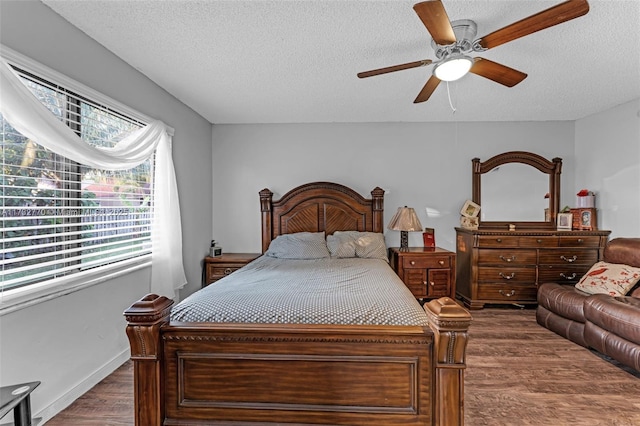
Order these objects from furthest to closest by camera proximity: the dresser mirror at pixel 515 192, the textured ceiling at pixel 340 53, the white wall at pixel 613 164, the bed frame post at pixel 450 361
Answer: the dresser mirror at pixel 515 192 → the white wall at pixel 613 164 → the textured ceiling at pixel 340 53 → the bed frame post at pixel 450 361

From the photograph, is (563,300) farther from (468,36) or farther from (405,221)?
(468,36)

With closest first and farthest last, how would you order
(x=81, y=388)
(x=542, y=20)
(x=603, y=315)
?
(x=542, y=20) → (x=81, y=388) → (x=603, y=315)

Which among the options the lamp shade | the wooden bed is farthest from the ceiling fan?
the lamp shade

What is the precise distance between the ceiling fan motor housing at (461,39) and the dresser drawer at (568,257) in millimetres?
2943

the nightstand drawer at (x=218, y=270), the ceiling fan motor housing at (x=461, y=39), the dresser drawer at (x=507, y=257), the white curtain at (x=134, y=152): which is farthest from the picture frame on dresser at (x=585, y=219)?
the white curtain at (x=134, y=152)

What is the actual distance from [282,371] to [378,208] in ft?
9.23

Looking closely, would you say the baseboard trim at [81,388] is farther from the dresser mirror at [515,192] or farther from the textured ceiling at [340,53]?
the dresser mirror at [515,192]

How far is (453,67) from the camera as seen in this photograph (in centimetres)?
200

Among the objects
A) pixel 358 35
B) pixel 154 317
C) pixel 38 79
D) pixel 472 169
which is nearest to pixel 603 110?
Answer: pixel 472 169

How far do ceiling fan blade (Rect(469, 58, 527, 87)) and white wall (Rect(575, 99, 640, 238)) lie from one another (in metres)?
2.48

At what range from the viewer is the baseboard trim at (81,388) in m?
1.93

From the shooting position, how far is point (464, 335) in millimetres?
1560

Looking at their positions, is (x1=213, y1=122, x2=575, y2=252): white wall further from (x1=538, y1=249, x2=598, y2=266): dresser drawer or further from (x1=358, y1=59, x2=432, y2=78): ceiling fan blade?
(x1=358, y1=59, x2=432, y2=78): ceiling fan blade

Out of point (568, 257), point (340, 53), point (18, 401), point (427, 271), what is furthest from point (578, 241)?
point (18, 401)
